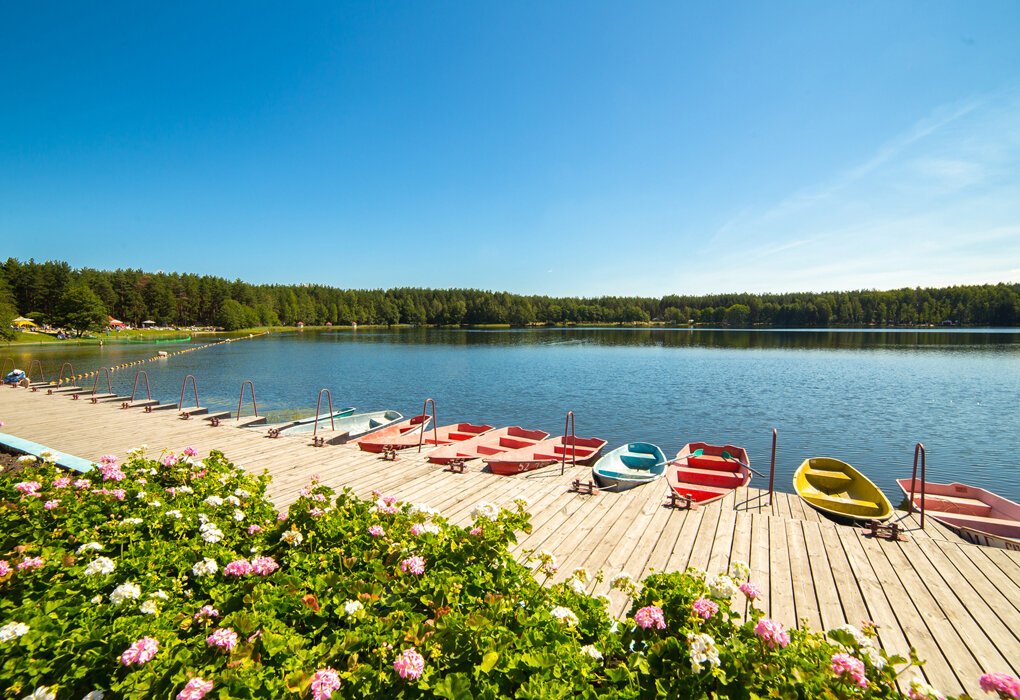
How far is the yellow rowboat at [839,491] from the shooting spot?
9.23 m

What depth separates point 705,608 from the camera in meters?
2.39

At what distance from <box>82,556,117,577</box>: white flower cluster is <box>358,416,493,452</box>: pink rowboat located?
747 centimetres

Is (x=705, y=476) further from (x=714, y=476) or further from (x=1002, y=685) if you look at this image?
(x=1002, y=685)

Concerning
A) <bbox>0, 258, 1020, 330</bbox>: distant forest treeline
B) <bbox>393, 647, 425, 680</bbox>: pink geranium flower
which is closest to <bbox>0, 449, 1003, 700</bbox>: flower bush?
<bbox>393, 647, 425, 680</bbox>: pink geranium flower

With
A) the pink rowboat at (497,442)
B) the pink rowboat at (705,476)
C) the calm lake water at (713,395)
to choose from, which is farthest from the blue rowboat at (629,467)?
the calm lake water at (713,395)

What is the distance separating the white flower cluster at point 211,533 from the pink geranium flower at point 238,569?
340 millimetres

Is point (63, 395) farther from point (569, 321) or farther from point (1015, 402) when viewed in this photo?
point (569, 321)

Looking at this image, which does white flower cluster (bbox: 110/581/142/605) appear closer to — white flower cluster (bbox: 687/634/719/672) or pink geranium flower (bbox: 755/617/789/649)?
white flower cluster (bbox: 687/634/719/672)

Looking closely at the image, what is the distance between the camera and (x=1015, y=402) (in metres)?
27.0

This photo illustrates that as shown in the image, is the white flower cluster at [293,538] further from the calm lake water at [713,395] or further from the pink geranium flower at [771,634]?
the calm lake water at [713,395]

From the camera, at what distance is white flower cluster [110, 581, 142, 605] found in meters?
2.61

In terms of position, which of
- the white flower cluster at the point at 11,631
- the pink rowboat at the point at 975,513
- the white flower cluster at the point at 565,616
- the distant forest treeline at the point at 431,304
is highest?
the distant forest treeline at the point at 431,304

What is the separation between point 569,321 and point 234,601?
17142 cm

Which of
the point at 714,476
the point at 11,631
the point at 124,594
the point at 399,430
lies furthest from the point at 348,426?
the point at 11,631
